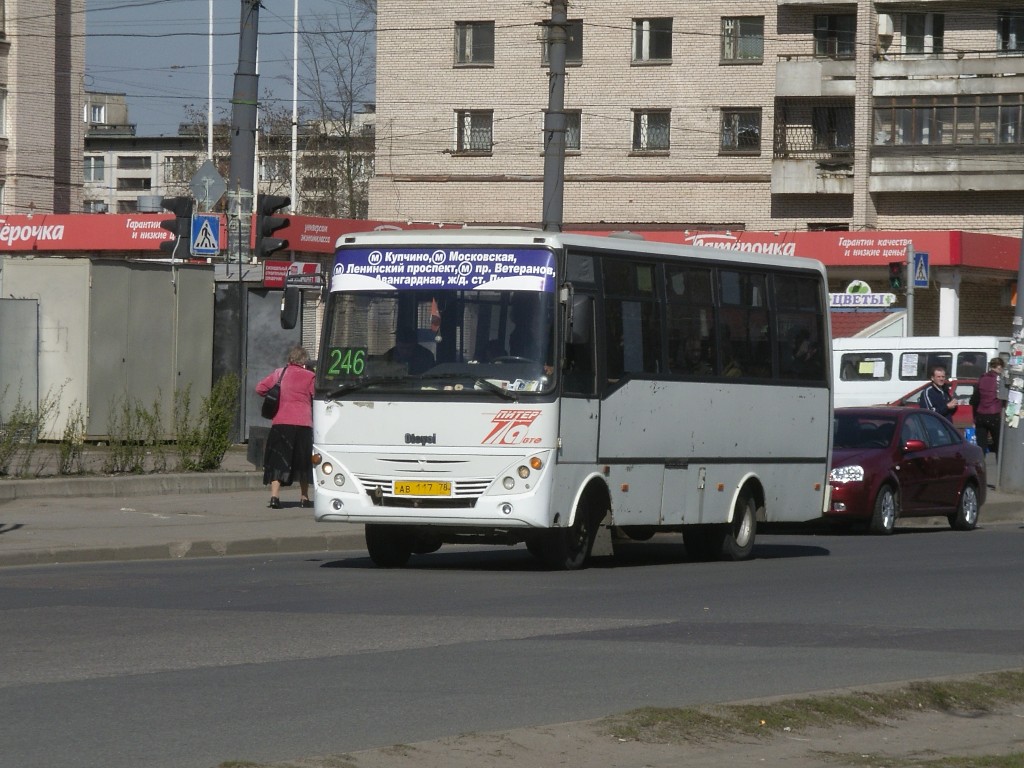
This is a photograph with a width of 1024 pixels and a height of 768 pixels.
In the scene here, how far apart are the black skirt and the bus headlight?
578 centimetres

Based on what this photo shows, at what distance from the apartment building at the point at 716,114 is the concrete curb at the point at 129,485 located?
41203 millimetres

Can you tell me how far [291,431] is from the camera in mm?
20422

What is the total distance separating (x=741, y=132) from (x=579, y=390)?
5014 cm

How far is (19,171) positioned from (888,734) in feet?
200

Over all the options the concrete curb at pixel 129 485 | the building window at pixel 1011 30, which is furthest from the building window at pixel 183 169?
the concrete curb at pixel 129 485

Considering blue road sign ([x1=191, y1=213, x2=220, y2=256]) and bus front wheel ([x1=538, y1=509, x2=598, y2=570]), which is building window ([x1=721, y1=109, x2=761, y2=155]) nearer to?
blue road sign ([x1=191, y1=213, x2=220, y2=256])

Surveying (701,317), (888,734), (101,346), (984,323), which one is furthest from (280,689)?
(984,323)

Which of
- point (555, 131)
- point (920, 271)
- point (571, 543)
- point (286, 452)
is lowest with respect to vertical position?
point (571, 543)

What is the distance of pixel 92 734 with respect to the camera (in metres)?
7.42

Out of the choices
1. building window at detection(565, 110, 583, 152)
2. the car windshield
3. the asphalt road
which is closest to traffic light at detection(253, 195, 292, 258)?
the car windshield

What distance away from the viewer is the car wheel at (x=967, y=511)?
22203 mm

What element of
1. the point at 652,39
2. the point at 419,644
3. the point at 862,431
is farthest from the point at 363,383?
the point at 652,39

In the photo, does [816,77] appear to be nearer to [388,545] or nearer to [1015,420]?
[1015,420]

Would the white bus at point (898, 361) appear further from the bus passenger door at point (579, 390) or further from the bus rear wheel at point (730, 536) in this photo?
the bus passenger door at point (579, 390)
